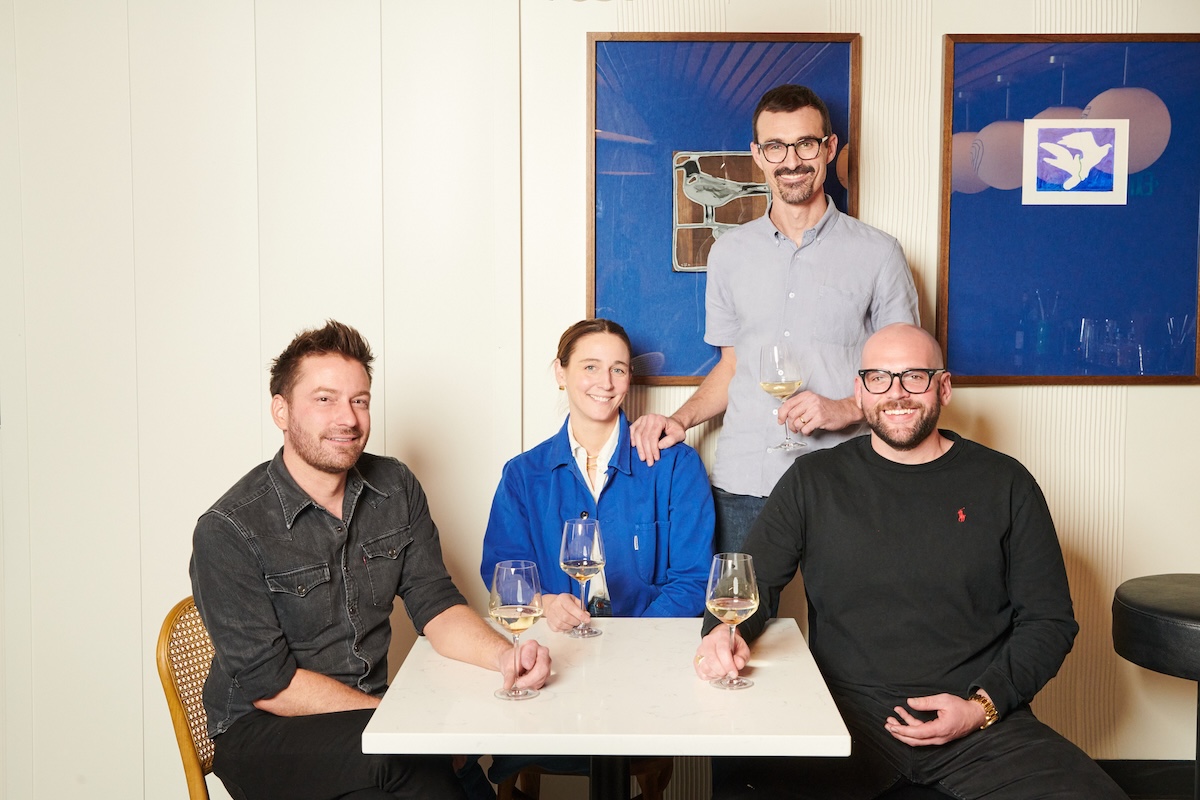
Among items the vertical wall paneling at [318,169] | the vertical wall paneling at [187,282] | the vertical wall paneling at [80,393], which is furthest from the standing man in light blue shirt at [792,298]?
the vertical wall paneling at [80,393]

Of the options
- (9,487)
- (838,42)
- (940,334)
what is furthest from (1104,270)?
(9,487)

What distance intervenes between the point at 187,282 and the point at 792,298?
1757 mm

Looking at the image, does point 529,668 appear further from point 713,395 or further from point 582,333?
point 713,395

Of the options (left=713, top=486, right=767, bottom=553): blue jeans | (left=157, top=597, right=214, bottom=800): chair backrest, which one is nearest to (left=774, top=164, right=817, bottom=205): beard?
(left=713, top=486, right=767, bottom=553): blue jeans

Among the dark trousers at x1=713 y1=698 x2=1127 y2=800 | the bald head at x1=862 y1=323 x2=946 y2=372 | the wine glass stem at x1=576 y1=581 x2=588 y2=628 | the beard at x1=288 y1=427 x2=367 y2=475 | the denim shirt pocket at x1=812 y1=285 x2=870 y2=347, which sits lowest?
the dark trousers at x1=713 y1=698 x2=1127 y2=800

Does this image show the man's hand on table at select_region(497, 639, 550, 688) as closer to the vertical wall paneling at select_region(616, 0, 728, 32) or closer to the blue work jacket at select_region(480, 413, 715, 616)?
the blue work jacket at select_region(480, 413, 715, 616)

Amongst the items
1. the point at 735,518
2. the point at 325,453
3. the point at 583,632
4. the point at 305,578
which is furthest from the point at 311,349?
the point at 735,518

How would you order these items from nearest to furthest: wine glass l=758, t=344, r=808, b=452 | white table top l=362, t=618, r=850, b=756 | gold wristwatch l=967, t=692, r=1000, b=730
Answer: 1. white table top l=362, t=618, r=850, b=756
2. gold wristwatch l=967, t=692, r=1000, b=730
3. wine glass l=758, t=344, r=808, b=452

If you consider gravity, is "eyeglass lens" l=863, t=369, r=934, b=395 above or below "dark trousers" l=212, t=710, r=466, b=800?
above

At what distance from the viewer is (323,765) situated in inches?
76.1

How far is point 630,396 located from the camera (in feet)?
10.2

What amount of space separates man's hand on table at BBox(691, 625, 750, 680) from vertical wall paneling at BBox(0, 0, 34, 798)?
224 cm

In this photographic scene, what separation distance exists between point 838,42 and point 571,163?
2.79 feet

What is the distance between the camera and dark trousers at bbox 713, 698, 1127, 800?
194 centimetres
